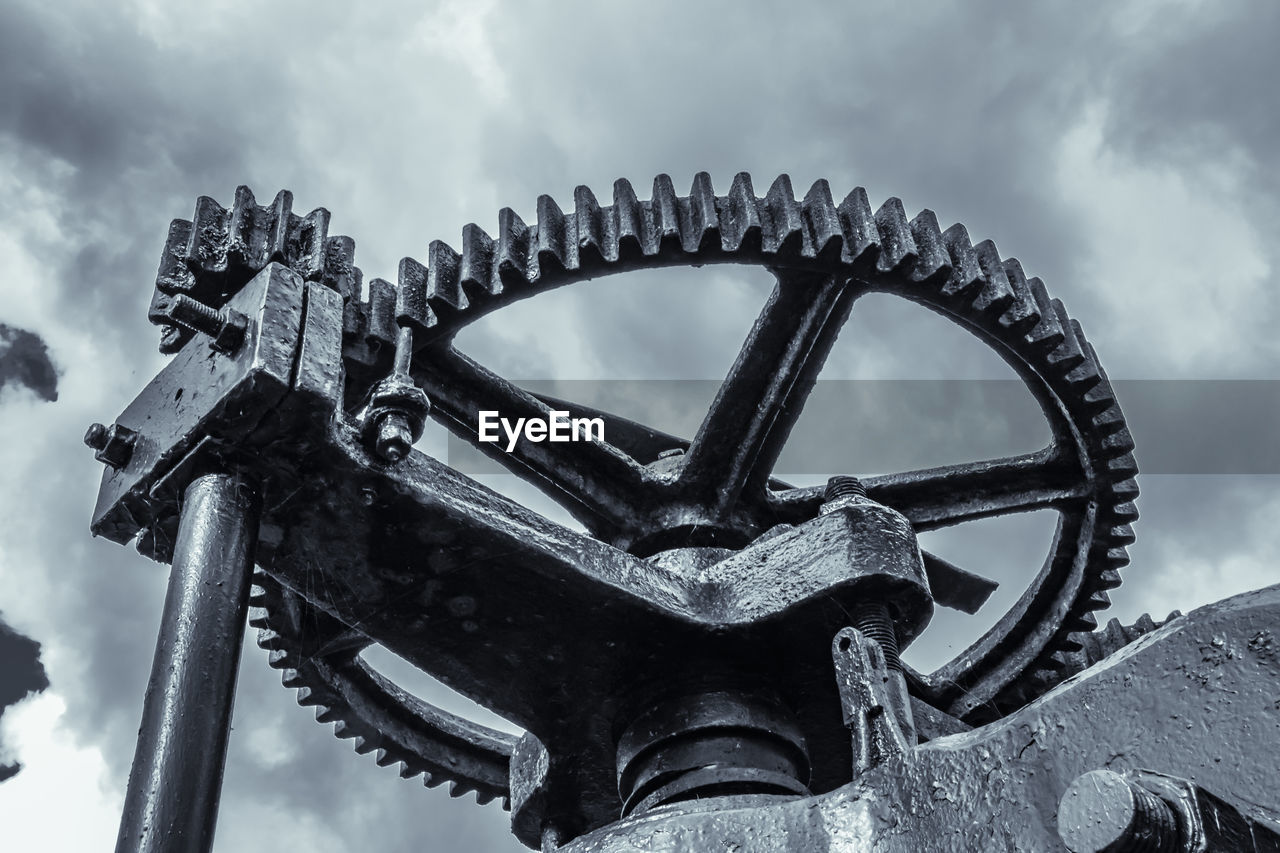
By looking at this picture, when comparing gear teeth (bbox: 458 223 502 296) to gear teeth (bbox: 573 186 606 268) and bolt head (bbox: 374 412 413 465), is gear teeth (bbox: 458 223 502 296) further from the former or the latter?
bolt head (bbox: 374 412 413 465)

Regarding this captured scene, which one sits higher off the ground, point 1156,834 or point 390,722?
point 390,722

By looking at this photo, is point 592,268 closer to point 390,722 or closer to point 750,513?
point 750,513

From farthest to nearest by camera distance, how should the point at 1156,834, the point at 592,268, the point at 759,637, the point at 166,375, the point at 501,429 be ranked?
the point at 501,429 < the point at 592,268 < the point at 759,637 < the point at 166,375 < the point at 1156,834

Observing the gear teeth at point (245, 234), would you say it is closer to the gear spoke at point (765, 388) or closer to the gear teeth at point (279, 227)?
the gear teeth at point (279, 227)

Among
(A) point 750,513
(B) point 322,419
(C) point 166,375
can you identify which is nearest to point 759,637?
(A) point 750,513

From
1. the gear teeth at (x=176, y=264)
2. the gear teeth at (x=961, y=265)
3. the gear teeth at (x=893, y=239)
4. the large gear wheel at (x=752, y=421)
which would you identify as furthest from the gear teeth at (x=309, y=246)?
the gear teeth at (x=961, y=265)

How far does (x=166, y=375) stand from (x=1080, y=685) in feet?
7.31

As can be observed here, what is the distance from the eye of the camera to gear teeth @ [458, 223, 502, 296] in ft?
12.7

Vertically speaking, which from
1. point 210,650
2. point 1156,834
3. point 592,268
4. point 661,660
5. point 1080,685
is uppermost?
point 592,268

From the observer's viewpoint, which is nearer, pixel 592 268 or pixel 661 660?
pixel 661 660

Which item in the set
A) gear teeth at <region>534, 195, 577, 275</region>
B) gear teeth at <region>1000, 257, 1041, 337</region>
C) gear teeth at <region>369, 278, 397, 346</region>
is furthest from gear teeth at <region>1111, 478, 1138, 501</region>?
gear teeth at <region>369, 278, 397, 346</region>

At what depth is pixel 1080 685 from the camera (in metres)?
2.06

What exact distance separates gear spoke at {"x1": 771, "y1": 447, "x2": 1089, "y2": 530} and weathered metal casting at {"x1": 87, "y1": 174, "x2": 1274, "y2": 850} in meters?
0.01

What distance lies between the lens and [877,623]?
3443mm
